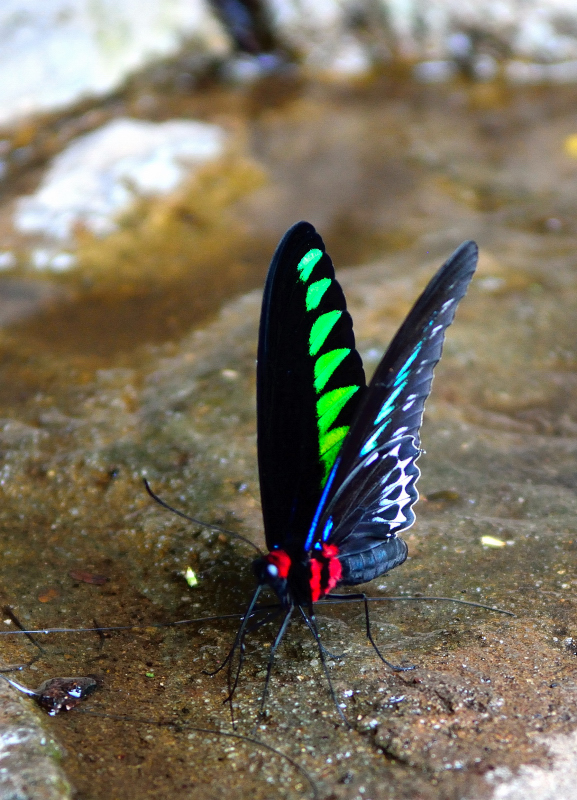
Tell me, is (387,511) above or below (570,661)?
above

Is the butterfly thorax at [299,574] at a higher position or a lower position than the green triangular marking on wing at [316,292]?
lower

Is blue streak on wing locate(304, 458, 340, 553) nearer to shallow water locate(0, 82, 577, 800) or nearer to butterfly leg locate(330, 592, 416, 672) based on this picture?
butterfly leg locate(330, 592, 416, 672)

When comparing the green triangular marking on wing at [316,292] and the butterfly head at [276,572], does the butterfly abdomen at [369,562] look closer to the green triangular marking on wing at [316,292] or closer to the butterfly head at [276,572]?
the butterfly head at [276,572]

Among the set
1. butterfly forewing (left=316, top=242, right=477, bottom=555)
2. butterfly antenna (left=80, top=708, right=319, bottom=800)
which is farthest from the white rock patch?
butterfly antenna (left=80, top=708, right=319, bottom=800)

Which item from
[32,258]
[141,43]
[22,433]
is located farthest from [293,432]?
[141,43]

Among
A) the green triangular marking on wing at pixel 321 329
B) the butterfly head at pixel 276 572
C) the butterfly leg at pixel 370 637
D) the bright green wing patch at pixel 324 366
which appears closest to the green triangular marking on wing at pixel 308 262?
the bright green wing patch at pixel 324 366

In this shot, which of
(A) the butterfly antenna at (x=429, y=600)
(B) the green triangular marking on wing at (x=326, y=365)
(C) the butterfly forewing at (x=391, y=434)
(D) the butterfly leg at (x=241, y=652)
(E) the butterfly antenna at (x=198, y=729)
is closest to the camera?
(E) the butterfly antenna at (x=198, y=729)

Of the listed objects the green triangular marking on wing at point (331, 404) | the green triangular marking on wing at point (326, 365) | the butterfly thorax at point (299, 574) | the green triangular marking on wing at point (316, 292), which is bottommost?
the butterfly thorax at point (299, 574)

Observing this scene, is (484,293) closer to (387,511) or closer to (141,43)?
(387,511)
